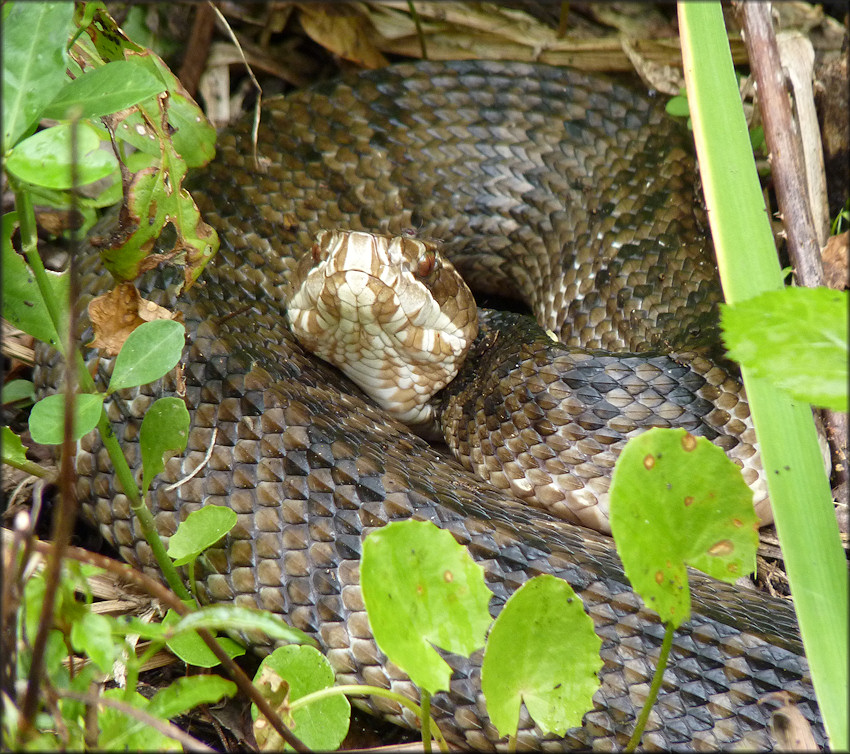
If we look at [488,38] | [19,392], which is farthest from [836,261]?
[19,392]

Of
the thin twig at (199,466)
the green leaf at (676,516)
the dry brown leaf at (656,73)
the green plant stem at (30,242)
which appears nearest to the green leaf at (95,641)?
the green plant stem at (30,242)

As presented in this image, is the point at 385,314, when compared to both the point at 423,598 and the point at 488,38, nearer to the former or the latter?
the point at 423,598

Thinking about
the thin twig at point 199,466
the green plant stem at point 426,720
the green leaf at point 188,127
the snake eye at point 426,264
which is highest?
the green leaf at point 188,127

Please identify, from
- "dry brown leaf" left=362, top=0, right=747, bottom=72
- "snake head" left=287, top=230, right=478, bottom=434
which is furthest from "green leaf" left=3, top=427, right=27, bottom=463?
"dry brown leaf" left=362, top=0, right=747, bottom=72

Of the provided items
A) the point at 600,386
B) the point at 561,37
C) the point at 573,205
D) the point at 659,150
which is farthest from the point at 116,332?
the point at 561,37

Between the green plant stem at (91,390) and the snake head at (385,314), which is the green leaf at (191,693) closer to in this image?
the green plant stem at (91,390)

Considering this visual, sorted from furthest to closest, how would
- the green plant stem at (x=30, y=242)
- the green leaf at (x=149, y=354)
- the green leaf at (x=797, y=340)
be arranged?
the green leaf at (x=149, y=354)
the green plant stem at (x=30, y=242)
the green leaf at (x=797, y=340)

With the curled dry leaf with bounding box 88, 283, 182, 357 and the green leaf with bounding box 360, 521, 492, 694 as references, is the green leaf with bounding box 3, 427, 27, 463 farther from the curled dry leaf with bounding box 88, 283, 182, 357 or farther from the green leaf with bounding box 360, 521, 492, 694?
the green leaf with bounding box 360, 521, 492, 694
